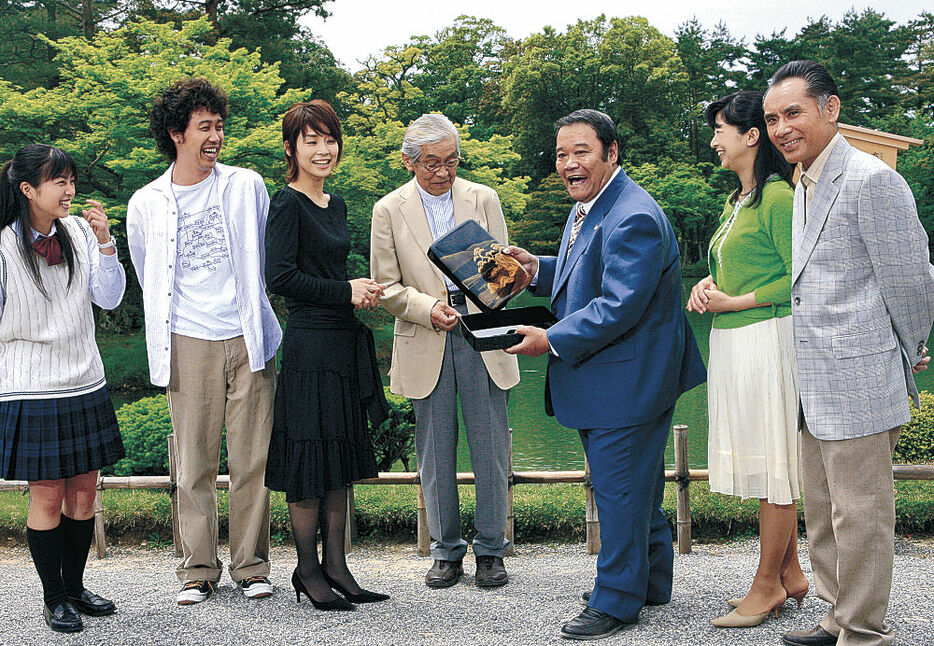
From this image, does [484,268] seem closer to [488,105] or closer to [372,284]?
[372,284]

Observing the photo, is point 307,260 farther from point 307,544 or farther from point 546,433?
point 546,433

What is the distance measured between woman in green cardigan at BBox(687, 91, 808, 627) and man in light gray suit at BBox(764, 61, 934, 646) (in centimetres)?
41

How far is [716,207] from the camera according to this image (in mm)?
25500

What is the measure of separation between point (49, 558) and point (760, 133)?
342cm

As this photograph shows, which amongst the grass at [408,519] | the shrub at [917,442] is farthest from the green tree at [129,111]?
the shrub at [917,442]

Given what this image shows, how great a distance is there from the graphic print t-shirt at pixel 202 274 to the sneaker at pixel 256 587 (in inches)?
44.4

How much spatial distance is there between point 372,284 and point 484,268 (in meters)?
0.51

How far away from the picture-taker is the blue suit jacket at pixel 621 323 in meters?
3.20

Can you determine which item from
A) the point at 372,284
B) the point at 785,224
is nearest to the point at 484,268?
the point at 372,284

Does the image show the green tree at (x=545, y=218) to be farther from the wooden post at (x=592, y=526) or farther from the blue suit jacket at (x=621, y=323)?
the blue suit jacket at (x=621, y=323)

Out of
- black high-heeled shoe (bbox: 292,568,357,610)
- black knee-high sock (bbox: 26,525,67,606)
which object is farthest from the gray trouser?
black knee-high sock (bbox: 26,525,67,606)

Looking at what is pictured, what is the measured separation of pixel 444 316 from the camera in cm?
380

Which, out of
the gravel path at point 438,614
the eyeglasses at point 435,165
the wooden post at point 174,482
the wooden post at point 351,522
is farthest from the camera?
the wooden post at point 351,522

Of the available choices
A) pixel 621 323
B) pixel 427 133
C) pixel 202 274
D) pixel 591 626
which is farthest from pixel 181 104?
pixel 591 626
